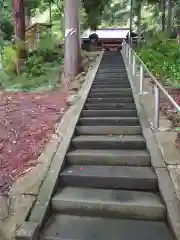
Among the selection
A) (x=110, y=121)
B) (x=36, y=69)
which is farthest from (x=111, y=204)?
(x=36, y=69)

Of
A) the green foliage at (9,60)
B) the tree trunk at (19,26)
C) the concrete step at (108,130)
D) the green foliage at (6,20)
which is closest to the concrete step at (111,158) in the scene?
the concrete step at (108,130)

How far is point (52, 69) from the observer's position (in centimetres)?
1108

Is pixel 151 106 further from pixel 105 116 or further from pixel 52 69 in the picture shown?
pixel 52 69

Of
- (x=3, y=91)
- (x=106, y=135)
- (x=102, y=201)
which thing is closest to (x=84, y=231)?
(x=102, y=201)

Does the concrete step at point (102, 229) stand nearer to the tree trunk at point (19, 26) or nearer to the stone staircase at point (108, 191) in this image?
the stone staircase at point (108, 191)

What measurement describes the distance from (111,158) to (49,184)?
41.1 inches

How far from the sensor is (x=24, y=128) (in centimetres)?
520

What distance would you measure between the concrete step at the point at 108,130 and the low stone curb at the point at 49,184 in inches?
7.2

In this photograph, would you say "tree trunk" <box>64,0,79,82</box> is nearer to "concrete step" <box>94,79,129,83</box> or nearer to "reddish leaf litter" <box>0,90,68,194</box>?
"concrete step" <box>94,79,129,83</box>

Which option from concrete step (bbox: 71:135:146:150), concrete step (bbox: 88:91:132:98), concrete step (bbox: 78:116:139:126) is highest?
concrete step (bbox: 88:91:132:98)

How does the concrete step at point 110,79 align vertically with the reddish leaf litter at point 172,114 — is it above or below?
above

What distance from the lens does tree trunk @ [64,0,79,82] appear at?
9258mm

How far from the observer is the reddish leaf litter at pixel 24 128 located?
13.1ft

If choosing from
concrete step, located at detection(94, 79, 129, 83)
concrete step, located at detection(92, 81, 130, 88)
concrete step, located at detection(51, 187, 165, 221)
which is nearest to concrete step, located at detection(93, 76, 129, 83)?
concrete step, located at detection(94, 79, 129, 83)
